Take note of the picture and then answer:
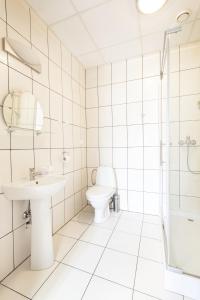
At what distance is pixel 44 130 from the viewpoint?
5.12 feet

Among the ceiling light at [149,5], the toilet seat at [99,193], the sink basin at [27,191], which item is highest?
the ceiling light at [149,5]

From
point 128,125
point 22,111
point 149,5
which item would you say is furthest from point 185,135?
point 22,111

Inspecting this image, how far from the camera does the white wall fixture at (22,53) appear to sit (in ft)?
3.80

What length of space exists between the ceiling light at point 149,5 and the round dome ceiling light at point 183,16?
Answer: 0.26 metres

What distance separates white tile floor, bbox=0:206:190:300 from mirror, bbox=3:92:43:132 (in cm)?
115

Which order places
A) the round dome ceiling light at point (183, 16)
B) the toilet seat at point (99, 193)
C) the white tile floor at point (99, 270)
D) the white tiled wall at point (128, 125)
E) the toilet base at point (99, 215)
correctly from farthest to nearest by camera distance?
the white tiled wall at point (128, 125) → the toilet base at point (99, 215) → the toilet seat at point (99, 193) → the round dome ceiling light at point (183, 16) → the white tile floor at point (99, 270)

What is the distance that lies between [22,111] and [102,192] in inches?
49.3

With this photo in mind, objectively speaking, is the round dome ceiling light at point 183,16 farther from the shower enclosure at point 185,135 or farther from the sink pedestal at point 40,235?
the sink pedestal at point 40,235

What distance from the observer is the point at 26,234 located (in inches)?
52.4

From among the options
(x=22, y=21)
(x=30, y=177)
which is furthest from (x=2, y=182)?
(x=22, y=21)

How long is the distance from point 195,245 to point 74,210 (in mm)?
1413

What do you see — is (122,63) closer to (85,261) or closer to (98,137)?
(98,137)

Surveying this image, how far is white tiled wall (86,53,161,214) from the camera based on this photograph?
2.06 meters

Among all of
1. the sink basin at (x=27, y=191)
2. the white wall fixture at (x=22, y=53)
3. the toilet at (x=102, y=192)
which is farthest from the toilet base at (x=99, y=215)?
the white wall fixture at (x=22, y=53)
